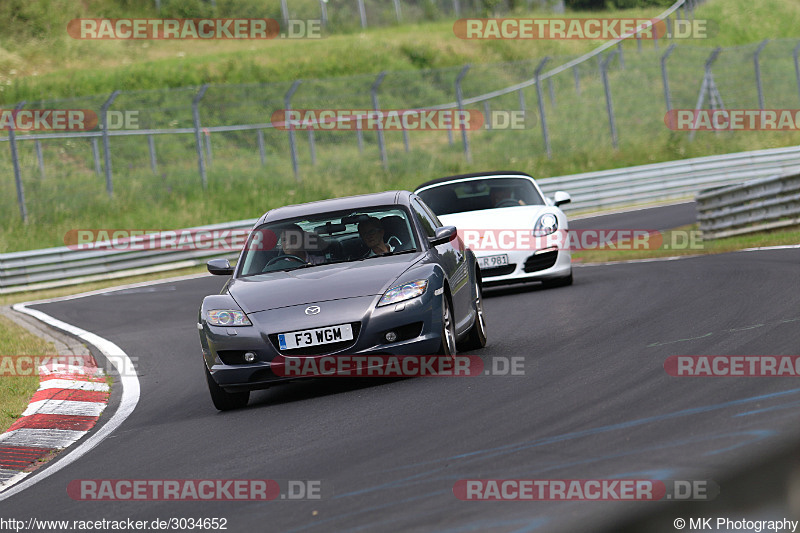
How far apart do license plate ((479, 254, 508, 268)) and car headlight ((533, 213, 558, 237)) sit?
461 millimetres

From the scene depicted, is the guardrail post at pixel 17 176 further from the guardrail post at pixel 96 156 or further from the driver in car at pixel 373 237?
the driver in car at pixel 373 237

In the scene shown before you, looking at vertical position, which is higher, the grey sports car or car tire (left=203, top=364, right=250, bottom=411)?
the grey sports car

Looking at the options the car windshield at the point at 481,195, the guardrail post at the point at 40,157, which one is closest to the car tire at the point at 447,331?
the car windshield at the point at 481,195

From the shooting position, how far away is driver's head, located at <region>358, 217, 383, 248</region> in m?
8.91

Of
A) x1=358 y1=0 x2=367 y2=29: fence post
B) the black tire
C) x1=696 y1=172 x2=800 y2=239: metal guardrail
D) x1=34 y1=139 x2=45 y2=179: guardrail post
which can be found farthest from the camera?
x1=358 y1=0 x2=367 y2=29: fence post

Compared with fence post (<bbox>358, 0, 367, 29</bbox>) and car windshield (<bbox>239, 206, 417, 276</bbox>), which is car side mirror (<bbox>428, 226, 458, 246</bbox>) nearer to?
car windshield (<bbox>239, 206, 417, 276</bbox>)

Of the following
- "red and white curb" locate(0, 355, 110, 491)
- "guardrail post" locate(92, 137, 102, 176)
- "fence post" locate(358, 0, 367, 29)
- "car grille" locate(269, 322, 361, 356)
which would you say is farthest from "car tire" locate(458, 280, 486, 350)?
"fence post" locate(358, 0, 367, 29)

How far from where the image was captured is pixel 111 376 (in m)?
10.7

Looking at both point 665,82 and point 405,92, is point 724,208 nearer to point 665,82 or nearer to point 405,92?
point 665,82

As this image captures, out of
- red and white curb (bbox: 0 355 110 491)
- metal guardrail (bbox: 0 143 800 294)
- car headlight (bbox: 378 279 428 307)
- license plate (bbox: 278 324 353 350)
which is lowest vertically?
metal guardrail (bbox: 0 143 800 294)

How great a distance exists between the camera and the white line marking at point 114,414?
258 inches

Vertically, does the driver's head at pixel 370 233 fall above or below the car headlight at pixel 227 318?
above

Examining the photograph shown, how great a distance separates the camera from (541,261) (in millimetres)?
13852

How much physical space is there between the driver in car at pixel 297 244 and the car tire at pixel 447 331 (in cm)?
107
